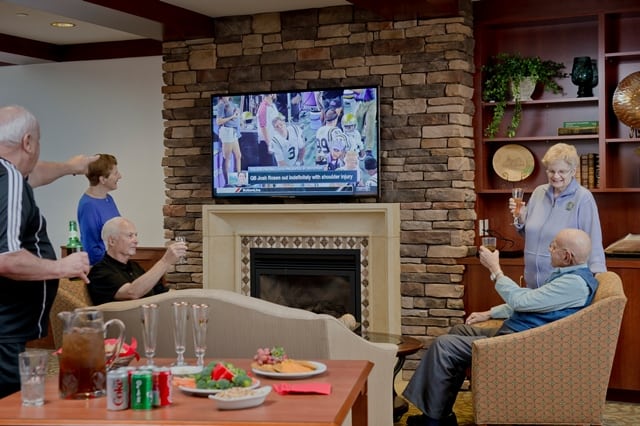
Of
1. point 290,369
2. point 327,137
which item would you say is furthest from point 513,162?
point 290,369

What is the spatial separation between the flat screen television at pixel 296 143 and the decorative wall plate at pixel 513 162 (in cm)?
86

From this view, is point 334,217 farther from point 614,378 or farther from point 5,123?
point 5,123

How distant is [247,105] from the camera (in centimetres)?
680

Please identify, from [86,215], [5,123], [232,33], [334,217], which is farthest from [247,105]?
[5,123]

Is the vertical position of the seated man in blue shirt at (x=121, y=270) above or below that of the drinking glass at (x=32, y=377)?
above

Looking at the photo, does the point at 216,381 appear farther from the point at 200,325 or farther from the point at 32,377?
the point at 32,377

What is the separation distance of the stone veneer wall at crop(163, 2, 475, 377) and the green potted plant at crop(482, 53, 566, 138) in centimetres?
16

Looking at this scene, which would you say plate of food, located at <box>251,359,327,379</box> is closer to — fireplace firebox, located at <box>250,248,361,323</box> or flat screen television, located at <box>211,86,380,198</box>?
flat screen television, located at <box>211,86,380,198</box>

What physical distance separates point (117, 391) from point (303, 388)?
51 cm

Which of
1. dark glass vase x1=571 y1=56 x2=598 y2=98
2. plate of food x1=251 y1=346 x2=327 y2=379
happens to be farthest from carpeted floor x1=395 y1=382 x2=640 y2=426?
plate of food x1=251 y1=346 x2=327 y2=379

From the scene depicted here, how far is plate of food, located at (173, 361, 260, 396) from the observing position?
2539 millimetres

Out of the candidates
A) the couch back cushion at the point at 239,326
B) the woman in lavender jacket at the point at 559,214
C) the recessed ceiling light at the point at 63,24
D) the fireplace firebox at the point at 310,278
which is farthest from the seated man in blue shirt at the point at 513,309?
the recessed ceiling light at the point at 63,24

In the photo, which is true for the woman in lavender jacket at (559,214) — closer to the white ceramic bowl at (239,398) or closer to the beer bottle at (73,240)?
the beer bottle at (73,240)

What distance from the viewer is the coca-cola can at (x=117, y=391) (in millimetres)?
2416
